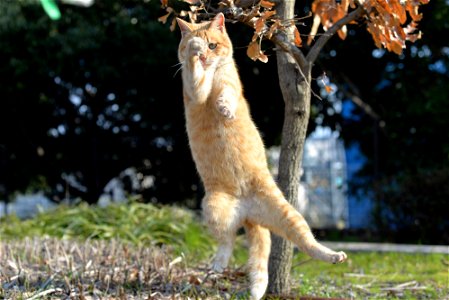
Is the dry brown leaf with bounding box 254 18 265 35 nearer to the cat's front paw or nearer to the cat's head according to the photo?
the cat's head

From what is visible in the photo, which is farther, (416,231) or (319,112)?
(319,112)

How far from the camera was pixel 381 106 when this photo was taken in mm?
10875

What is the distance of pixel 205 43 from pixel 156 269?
1.99 m

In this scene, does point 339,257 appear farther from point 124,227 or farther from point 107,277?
point 124,227

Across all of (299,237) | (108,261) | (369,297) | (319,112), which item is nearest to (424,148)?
(319,112)

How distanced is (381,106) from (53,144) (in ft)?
23.7

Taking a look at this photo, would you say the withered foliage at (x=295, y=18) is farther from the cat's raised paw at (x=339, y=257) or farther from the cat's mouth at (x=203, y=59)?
the cat's raised paw at (x=339, y=257)

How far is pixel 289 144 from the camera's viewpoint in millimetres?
4219

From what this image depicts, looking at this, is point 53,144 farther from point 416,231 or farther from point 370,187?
point 416,231

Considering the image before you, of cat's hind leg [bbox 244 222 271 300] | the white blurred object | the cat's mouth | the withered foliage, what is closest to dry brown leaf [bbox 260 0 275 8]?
the withered foliage

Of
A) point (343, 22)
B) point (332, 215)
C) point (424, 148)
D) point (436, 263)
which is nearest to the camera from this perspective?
point (343, 22)

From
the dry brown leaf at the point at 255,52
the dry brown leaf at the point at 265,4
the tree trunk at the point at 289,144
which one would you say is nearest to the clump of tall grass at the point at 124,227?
the tree trunk at the point at 289,144

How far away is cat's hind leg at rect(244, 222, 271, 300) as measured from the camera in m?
3.57

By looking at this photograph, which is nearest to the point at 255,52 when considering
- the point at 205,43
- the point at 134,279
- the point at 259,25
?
the point at 259,25
